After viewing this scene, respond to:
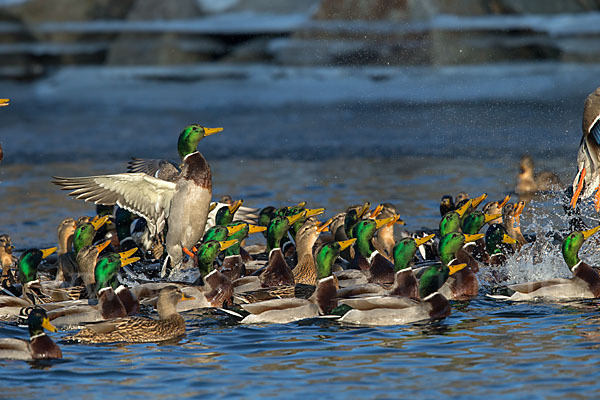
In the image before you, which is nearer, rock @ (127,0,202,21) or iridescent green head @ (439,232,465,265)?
iridescent green head @ (439,232,465,265)

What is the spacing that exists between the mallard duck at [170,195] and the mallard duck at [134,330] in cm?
202

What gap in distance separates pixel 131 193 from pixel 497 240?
10.4 feet

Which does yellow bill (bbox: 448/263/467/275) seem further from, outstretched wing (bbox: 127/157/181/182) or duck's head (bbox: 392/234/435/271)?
outstretched wing (bbox: 127/157/181/182)

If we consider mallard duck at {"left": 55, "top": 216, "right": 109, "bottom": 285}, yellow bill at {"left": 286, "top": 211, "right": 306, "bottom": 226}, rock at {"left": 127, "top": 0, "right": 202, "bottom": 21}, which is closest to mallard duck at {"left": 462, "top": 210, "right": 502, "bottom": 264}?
yellow bill at {"left": 286, "top": 211, "right": 306, "bottom": 226}

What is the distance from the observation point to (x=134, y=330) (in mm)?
7402

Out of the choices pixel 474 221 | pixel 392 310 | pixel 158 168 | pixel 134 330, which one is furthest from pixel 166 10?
pixel 134 330

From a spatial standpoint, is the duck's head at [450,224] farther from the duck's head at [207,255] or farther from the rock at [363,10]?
the rock at [363,10]

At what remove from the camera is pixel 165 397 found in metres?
6.15

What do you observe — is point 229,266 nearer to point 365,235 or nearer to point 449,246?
point 365,235

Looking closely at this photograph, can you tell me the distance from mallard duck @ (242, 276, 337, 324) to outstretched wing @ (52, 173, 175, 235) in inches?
81.0

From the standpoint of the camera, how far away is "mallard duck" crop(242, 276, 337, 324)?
7.73 meters

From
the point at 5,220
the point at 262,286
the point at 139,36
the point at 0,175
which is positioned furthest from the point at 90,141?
the point at 262,286

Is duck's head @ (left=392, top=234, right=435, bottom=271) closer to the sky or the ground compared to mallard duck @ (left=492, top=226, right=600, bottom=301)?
closer to the sky

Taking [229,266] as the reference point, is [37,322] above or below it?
below
